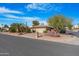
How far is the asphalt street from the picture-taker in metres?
13.7

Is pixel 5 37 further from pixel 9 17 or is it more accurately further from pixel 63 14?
pixel 63 14

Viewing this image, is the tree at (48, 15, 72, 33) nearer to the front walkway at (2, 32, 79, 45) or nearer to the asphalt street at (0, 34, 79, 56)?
the front walkway at (2, 32, 79, 45)

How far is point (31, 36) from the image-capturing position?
46.8 feet

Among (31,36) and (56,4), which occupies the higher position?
(56,4)

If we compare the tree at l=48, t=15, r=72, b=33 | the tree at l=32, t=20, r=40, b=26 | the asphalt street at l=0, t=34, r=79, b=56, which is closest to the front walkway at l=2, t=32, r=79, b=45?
the asphalt street at l=0, t=34, r=79, b=56

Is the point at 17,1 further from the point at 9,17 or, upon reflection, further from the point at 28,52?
the point at 28,52

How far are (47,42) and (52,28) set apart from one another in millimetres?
438

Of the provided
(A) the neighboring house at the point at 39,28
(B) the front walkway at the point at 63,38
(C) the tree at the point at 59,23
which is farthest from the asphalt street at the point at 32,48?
(C) the tree at the point at 59,23

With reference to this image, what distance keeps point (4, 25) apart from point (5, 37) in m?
0.38

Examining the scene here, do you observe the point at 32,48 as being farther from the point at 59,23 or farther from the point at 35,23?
the point at 59,23

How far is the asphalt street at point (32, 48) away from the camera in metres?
13.7

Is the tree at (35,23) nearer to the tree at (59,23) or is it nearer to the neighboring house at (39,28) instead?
the neighboring house at (39,28)

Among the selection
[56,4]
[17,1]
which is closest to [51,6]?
[56,4]

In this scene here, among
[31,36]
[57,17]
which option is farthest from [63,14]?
[31,36]
